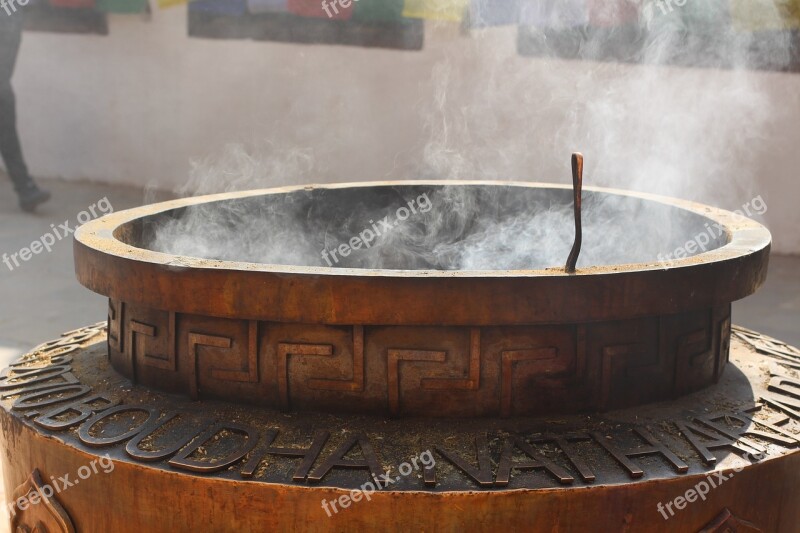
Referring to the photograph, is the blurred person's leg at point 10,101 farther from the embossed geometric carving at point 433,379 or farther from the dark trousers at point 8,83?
the embossed geometric carving at point 433,379

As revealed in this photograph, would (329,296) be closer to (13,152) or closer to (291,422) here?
(291,422)

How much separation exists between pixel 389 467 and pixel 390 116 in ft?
18.2

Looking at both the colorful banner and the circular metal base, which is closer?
the circular metal base

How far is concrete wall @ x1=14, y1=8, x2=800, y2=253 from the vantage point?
5.93 meters

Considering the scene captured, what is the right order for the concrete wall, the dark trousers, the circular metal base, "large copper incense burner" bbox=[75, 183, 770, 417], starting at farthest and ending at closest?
the dark trousers < the concrete wall < "large copper incense burner" bbox=[75, 183, 770, 417] < the circular metal base

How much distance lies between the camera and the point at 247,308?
1865 mm

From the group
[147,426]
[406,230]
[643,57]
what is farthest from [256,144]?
[147,426]

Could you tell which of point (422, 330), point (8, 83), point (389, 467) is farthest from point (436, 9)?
point (389, 467)

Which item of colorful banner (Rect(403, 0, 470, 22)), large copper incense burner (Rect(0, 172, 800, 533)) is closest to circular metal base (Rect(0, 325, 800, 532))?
large copper incense burner (Rect(0, 172, 800, 533))

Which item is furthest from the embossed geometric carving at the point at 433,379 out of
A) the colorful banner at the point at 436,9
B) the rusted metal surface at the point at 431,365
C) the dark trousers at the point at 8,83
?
the dark trousers at the point at 8,83

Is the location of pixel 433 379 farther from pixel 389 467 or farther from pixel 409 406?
pixel 389 467

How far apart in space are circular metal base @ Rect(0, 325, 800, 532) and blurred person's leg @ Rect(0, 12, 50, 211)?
17.8ft

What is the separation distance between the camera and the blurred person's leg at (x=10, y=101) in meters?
6.83

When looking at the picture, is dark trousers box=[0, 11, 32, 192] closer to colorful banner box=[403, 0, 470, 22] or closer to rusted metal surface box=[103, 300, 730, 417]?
colorful banner box=[403, 0, 470, 22]
